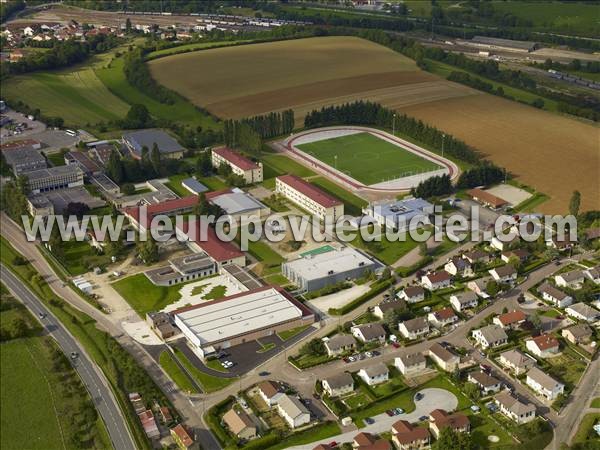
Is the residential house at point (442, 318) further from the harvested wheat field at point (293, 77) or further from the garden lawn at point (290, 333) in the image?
the harvested wheat field at point (293, 77)

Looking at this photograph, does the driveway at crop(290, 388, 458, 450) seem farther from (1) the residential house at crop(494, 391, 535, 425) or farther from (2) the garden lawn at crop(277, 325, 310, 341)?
(2) the garden lawn at crop(277, 325, 310, 341)

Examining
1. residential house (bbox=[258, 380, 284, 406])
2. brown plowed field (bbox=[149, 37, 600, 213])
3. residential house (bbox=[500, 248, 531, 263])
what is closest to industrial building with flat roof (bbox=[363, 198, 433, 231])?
residential house (bbox=[500, 248, 531, 263])

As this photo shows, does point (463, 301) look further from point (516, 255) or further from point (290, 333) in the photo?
point (290, 333)

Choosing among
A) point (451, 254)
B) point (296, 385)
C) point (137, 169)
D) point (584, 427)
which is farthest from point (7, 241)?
point (584, 427)

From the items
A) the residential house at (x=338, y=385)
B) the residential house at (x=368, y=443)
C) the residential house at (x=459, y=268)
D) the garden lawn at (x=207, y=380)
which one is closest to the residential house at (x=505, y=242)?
the residential house at (x=459, y=268)

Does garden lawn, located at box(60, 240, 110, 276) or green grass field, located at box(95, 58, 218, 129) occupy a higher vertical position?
green grass field, located at box(95, 58, 218, 129)

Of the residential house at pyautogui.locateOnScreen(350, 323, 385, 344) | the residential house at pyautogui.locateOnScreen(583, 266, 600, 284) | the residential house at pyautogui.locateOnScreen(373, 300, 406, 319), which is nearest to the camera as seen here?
the residential house at pyautogui.locateOnScreen(350, 323, 385, 344)

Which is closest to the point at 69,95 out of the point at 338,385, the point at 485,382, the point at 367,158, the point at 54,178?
the point at 54,178
